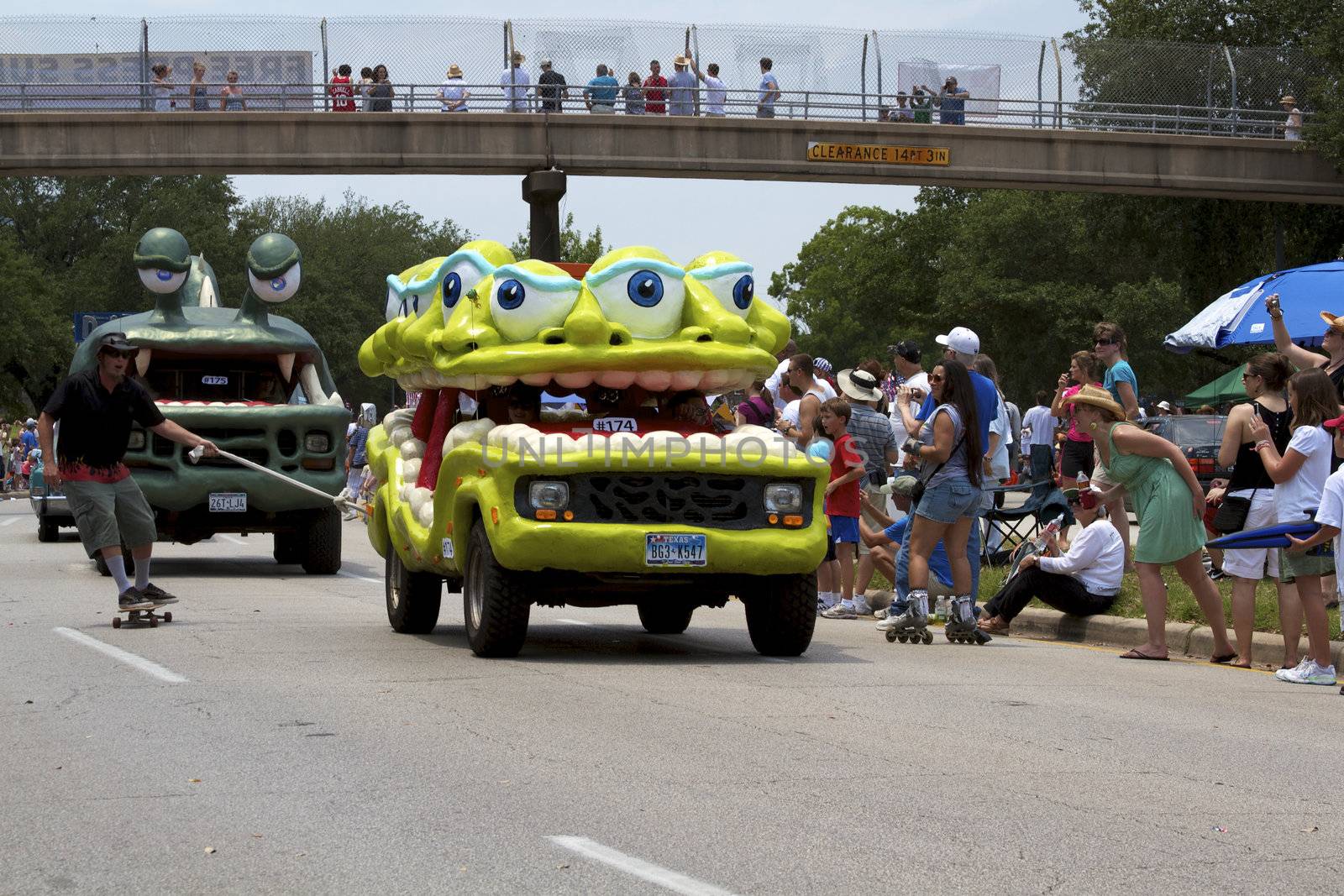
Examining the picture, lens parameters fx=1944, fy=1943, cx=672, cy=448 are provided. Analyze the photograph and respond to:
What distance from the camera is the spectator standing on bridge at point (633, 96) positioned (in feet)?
131

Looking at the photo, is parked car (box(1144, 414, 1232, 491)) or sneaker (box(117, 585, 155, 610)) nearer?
sneaker (box(117, 585, 155, 610))

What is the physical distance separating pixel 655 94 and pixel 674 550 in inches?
1219

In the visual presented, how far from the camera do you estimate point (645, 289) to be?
11500 millimetres

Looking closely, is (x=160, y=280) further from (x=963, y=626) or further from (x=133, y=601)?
(x=963, y=626)

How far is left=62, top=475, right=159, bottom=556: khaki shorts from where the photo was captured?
1296cm

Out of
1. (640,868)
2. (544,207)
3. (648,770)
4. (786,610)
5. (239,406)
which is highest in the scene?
(544,207)

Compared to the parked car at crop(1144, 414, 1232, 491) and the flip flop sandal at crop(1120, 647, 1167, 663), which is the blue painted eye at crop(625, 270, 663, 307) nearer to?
the flip flop sandal at crop(1120, 647, 1167, 663)

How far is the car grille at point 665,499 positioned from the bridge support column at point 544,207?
28664 mm

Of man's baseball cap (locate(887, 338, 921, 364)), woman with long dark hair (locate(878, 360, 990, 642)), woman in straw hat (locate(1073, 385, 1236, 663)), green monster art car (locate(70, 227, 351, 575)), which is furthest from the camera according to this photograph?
green monster art car (locate(70, 227, 351, 575))

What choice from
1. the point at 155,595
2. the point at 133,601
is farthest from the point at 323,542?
the point at 133,601

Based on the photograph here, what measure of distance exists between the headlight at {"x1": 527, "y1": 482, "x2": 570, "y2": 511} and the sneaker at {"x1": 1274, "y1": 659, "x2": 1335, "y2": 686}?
4.20 metres

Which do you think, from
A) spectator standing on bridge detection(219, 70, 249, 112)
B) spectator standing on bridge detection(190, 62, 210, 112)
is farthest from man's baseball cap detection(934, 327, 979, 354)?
spectator standing on bridge detection(190, 62, 210, 112)

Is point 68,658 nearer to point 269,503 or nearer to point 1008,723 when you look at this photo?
point 1008,723

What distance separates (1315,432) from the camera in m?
11.2
